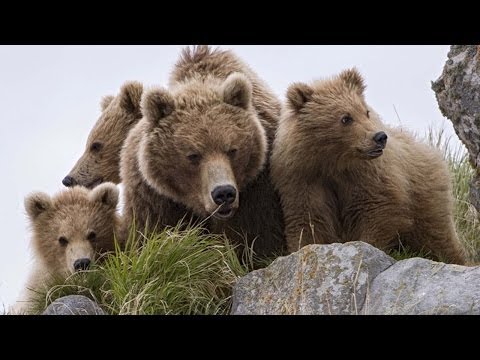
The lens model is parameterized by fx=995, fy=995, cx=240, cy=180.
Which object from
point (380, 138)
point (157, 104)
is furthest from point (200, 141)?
point (380, 138)

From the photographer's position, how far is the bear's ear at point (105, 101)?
987 centimetres

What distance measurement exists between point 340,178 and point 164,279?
1655mm

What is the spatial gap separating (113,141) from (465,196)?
383 centimetres

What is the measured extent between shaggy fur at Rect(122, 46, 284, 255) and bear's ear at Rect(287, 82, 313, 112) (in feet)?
1.05

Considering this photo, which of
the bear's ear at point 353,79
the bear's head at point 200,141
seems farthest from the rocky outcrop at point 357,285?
the bear's ear at point 353,79

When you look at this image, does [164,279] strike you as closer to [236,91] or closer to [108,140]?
[236,91]

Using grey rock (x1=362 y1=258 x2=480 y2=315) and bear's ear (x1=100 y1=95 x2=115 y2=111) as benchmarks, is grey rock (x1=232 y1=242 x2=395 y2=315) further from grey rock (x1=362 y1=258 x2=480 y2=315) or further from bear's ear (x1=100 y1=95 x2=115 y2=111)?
bear's ear (x1=100 y1=95 x2=115 y2=111)

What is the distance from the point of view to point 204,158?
742 cm

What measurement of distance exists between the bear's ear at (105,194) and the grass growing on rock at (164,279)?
95cm

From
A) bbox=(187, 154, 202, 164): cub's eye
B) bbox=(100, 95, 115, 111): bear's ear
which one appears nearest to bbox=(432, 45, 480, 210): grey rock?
bbox=(187, 154, 202, 164): cub's eye

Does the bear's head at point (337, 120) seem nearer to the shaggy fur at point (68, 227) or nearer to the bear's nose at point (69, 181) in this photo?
the shaggy fur at point (68, 227)

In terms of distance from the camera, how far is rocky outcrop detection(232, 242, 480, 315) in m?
5.95
